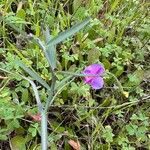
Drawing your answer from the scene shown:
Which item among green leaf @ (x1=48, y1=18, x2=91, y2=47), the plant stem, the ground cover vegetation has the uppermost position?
green leaf @ (x1=48, y1=18, x2=91, y2=47)

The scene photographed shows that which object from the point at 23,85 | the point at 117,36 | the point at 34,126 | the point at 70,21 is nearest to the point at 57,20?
the point at 70,21

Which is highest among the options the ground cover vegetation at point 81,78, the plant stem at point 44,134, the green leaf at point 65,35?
the green leaf at point 65,35

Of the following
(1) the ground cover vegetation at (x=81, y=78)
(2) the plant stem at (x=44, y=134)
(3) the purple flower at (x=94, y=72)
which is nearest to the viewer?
(2) the plant stem at (x=44, y=134)

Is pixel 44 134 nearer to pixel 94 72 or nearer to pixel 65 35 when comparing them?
pixel 65 35

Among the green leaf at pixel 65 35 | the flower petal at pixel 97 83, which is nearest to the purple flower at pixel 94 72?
the flower petal at pixel 97 83

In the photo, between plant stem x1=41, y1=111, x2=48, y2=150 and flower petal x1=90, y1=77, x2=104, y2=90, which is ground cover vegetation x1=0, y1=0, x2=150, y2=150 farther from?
plant stem x1=41, y1=111, x2=48, y2=150

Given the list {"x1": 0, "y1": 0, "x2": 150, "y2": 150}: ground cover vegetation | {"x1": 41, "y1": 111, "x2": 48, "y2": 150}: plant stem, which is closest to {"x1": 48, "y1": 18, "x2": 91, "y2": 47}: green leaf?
{"x1": 41, "y1": 111, "x2": 48, "y2": 150}: plant stem

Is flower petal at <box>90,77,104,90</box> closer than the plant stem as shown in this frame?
No

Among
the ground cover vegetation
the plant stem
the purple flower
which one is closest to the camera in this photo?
the plant stem

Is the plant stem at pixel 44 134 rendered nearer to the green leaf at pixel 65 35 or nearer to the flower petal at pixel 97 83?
A: the green leaf at pixel 65 35
